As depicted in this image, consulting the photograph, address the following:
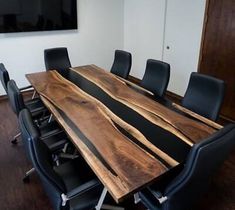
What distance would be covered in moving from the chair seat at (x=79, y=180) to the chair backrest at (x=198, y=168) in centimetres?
45

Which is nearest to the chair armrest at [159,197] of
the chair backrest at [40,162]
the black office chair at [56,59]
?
the chair backrest at [40,162]

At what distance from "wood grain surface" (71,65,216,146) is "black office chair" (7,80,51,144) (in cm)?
71

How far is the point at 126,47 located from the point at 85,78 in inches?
101

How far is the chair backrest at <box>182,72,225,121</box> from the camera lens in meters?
2.04

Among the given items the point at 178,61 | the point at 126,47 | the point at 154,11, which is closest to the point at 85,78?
the point at 178,61

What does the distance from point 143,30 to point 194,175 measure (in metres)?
3.84

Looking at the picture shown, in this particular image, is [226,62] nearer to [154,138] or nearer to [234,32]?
[234,32]

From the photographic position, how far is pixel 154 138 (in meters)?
1.61

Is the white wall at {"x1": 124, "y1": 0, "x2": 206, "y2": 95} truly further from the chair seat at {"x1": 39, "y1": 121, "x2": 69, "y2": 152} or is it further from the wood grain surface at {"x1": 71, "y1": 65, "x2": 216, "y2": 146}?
the chair seat at {"x1": 39, "y1": 121, "x2": 69, "y2": 152}

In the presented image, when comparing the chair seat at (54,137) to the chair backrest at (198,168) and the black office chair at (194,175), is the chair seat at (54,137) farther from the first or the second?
the chair backrest at (198,168)

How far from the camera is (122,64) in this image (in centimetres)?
340

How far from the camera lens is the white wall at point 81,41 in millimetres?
4078

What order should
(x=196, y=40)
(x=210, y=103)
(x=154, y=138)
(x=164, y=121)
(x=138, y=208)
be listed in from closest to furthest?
(x=154, y=138) → (x=164, y=121) → (x=138, y=208) → (x=210, y=103) → (x=196, y=40)

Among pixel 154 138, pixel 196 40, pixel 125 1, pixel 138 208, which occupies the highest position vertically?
pixel 125 1
